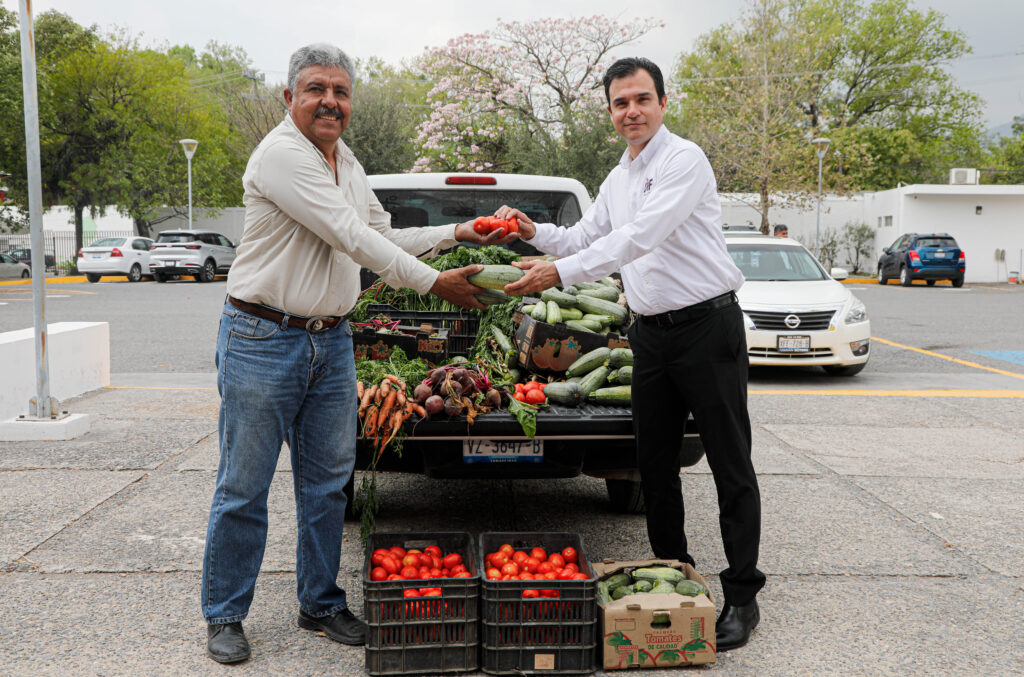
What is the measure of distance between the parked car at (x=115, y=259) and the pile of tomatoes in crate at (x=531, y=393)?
2866 cm

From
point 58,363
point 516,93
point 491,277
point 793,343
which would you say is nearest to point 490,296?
point 491,277

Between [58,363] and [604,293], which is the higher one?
[604,293]

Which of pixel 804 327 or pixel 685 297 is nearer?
pixel 685 297

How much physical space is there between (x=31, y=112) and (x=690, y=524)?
5.84m

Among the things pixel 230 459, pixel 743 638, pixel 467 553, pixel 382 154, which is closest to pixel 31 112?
pixel 230 459

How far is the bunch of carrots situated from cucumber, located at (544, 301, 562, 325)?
1.06 m

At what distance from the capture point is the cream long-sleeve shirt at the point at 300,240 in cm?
319

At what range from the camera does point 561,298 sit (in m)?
5.09

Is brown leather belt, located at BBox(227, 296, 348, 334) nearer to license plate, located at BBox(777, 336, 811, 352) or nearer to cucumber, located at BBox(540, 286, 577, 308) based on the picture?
cucumber, located at BBox(540, 286, 577, 308)

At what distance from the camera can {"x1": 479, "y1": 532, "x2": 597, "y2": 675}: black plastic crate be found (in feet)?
10.5

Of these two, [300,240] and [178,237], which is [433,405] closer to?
[300,240]

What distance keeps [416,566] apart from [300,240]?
1378mm

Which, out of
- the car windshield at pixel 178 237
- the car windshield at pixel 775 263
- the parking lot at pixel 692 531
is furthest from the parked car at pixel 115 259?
the car windshield at pixel 775 263

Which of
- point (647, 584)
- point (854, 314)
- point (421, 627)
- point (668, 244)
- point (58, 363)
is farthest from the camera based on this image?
point (854, 314)
